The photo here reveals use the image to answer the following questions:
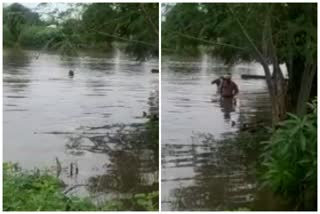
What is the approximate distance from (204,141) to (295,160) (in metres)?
0.53

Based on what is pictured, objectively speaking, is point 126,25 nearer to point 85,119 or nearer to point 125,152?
point 85,119

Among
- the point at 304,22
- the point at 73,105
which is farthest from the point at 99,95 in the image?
the point at 304,22

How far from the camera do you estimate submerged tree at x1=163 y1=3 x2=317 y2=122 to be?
16.4 feet

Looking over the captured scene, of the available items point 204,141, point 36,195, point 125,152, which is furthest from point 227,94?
point 36,195

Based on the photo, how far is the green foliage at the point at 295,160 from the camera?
4.93 m

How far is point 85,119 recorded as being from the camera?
201 inches

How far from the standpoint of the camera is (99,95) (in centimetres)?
511

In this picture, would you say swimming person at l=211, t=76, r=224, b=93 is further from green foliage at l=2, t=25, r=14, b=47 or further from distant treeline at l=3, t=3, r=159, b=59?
green foliage at l=2, t=25, r=14, b=47

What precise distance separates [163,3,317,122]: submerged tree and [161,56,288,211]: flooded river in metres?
0.08

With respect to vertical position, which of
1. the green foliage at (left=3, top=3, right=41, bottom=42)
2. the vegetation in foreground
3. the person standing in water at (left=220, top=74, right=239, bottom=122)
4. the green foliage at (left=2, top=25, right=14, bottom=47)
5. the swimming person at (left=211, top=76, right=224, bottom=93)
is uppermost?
the green foliage at (left=3, top=3, right=41, bottom=42)

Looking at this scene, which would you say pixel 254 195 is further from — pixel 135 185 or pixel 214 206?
pixel 135 185

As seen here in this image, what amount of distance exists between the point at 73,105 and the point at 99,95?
6.3 inches

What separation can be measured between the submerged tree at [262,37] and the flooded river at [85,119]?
0.30 meters

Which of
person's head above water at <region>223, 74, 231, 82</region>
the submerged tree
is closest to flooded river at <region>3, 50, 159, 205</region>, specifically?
the submerged tree
